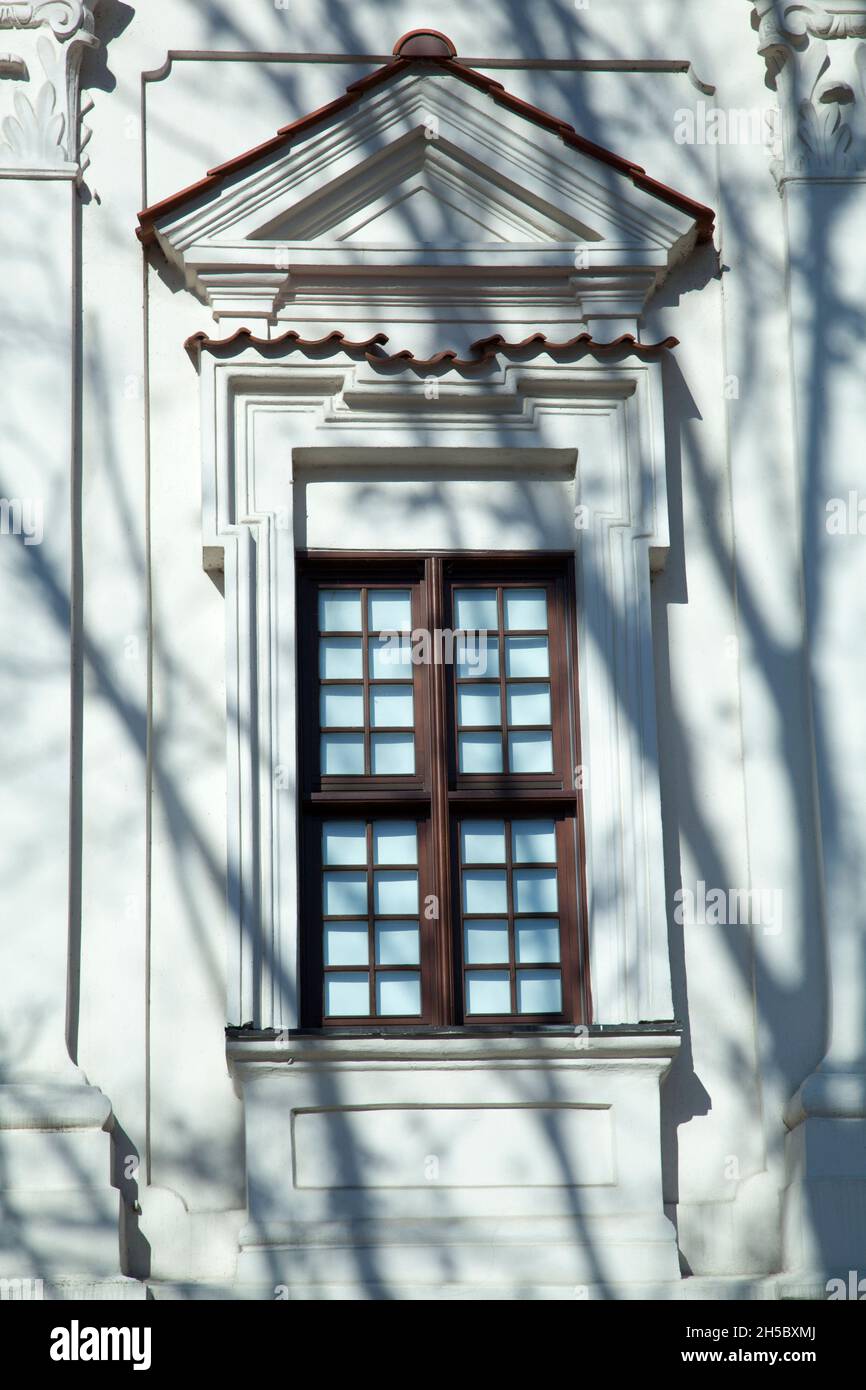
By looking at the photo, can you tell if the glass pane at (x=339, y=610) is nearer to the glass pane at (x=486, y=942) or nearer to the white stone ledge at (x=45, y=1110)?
the glass pane at (x=486, y=942)

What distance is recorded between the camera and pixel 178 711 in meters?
9.65

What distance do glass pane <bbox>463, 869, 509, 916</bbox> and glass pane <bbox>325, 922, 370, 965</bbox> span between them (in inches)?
16.0

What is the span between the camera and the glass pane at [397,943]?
31.1 ft

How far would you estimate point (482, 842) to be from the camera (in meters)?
9.68

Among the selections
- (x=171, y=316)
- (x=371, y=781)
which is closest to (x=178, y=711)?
(x=371, y=781)

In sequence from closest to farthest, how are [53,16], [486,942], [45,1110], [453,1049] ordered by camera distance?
[45,1110] < [453,1049] < [486,942] < [53,16]

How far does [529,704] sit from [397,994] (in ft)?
4.08

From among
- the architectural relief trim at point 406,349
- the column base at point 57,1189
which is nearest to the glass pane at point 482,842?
the column base at point 57,1189

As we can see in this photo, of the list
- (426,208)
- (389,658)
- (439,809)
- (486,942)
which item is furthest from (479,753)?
(426,208)

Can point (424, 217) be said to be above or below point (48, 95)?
below

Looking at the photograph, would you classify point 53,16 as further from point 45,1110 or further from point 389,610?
point 45,1110

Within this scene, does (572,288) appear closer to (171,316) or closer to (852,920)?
(171,316)

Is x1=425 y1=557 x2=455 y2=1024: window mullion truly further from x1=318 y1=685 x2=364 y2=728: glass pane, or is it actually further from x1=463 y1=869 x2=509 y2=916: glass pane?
x1=318 y1=685 x2=364 y2=728: glass pane
